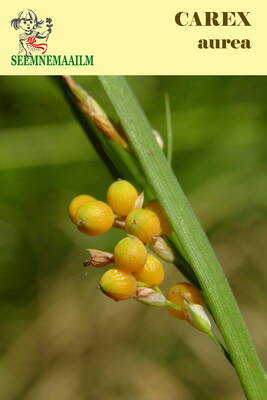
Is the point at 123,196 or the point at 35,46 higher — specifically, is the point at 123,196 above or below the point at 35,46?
below

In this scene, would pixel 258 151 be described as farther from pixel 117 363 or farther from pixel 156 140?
pixel 156 140

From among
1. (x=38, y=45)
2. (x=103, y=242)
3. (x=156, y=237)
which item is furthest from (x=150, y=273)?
(x=103, y=242)

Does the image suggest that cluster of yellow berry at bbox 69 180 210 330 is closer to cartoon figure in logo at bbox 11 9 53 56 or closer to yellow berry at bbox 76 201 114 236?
yellow berry at bbox 76 201 114 236

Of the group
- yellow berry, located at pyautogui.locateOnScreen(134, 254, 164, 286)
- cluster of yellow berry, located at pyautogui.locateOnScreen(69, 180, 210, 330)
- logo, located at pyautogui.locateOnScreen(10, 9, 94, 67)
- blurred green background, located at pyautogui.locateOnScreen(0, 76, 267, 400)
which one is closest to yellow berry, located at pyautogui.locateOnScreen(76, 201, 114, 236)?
cluster of yellow berry, located at pyautogui.locateOnScreen(69, 180, 210, 330)

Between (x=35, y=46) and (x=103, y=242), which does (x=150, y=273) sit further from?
(x=103, y=242)

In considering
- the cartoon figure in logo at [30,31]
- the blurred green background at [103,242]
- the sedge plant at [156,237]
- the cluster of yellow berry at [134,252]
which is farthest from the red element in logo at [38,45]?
the blurred green background at [103,242]

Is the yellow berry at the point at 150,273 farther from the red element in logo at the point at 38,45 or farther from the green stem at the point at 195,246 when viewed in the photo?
the red element in logo at the point at 38,45
